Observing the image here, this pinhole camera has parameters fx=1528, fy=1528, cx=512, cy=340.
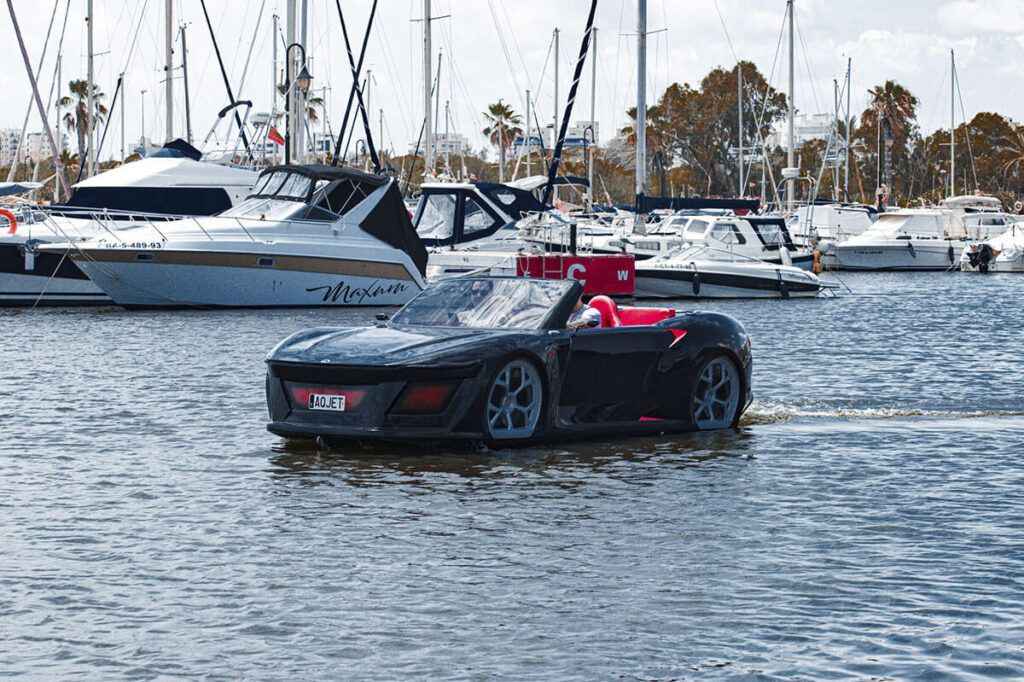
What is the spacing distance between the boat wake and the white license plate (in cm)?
428

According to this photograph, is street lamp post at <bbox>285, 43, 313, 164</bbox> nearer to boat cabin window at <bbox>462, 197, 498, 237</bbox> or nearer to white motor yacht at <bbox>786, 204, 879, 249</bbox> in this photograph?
boat cabin window at <bbox>462, 197, 498, 237</bbox>

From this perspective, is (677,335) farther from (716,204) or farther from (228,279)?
(716,204)

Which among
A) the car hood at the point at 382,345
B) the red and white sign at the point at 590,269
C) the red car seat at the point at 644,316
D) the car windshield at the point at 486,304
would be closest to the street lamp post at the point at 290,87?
the red and white sign at the point at 590,269

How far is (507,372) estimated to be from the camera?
10891 mm

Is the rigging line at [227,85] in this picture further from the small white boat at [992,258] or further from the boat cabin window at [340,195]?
the small white boat at [992,258]

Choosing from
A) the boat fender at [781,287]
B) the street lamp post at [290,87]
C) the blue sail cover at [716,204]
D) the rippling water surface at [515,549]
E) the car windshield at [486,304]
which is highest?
the street lamp post at [290,87]

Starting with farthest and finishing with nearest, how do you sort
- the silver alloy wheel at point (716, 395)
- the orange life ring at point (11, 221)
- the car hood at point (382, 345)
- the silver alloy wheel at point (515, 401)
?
the orange life ring at point (11, 221) → the silver alloy wheel at point (716, 395) → the silver alloy wheel at point (515, 401) → the car hood at point (382, 345)

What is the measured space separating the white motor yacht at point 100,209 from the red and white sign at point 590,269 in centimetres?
823

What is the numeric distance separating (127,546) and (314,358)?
3.09 metres

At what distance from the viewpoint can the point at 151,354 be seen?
20.8 m

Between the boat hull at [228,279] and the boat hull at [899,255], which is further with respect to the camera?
the boat hull at [899,255]

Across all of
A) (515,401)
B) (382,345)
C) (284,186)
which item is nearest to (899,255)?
(284,186)

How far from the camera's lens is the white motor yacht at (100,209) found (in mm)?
32594

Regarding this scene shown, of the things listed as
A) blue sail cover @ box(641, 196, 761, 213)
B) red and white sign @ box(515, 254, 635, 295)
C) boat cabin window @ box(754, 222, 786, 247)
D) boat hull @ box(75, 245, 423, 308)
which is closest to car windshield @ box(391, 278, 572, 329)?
boat hull @ box(75, 245, 423, 308)
